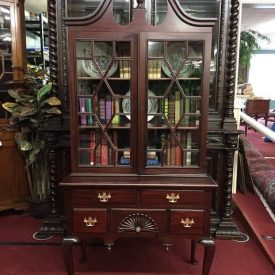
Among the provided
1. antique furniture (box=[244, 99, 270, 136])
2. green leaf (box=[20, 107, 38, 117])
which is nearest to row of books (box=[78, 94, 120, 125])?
green leaf (box=[20, 107, 38, 117])

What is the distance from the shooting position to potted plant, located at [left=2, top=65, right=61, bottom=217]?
2561 mm

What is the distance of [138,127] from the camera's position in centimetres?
190

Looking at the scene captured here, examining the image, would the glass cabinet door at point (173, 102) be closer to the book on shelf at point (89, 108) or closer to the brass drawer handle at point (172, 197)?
the brass drawer handle at point (172, 197)

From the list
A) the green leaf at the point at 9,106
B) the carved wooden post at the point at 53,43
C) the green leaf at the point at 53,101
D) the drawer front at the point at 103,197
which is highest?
the carved wooden post at the point at 53,43

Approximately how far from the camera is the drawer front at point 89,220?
1.86 meters

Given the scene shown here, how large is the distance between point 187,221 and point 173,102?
79 centimetres

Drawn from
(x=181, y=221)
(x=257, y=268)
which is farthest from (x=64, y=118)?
(x=257, y=268)

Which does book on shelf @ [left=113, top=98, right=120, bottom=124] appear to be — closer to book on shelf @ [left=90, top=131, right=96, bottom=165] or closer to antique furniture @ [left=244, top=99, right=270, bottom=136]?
book on shelf @ [left=90, top=131, right=96, bottom=165]

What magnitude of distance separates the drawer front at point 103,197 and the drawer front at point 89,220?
0.05m

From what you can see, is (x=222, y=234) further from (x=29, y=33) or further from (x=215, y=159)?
(x=29, y=33)

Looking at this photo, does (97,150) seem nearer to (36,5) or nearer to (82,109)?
(82,109)

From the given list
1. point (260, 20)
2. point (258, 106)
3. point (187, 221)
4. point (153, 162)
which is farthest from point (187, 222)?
point (260, 20)

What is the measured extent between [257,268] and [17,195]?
2.31 meters

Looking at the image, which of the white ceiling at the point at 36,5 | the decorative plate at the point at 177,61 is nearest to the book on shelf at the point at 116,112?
the decorative plate at the point at 177,61
